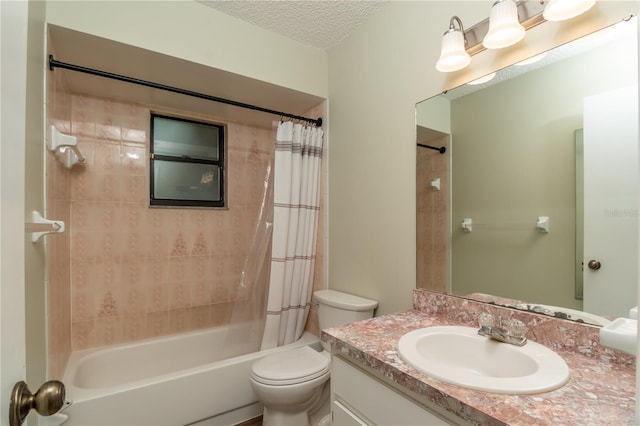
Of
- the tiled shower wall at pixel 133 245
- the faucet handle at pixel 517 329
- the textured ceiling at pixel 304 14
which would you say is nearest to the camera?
the faucet handle at pixel 517 329

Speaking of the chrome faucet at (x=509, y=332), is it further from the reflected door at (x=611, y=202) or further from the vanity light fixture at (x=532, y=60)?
the vanity light fixture at (x=532, y=60)

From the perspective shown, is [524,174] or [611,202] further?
[524,174]

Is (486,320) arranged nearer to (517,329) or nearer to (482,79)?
(517,329)

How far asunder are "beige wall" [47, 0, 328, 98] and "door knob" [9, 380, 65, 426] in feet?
5.22

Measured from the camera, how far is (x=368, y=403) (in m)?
0.95

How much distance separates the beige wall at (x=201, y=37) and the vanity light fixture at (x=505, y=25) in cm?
122

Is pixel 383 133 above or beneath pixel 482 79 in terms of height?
beneath

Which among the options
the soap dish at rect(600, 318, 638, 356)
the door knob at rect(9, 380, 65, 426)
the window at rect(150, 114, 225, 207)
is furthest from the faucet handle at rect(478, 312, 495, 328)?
the window at rect(150, 114, 225, 207)

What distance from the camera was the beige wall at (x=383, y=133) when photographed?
1.42 m

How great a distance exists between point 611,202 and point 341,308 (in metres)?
1.29

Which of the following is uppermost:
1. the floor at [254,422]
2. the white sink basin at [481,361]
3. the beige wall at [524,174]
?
the beige wall at [524,174]

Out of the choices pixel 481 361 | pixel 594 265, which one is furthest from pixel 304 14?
pixel 481 361

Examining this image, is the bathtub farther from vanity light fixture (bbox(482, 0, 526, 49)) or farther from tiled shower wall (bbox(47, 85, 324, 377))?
vanity light fixture (bbox(482, 0, 526, 49))

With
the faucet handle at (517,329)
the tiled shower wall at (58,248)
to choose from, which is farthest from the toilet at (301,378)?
the tiled shower wall at (58,248)
